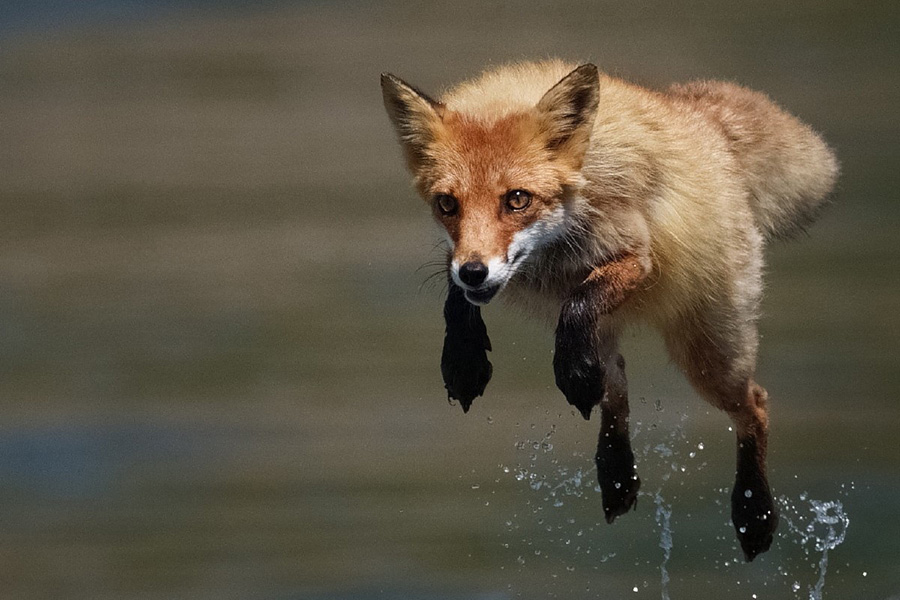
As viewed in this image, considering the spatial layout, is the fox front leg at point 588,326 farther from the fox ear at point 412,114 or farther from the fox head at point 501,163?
the fox ear at point 412,114

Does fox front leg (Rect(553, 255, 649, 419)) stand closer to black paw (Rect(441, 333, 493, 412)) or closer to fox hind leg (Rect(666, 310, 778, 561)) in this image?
black paw (Rect(441, 333, 493, 412))

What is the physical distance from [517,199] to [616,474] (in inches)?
59.6

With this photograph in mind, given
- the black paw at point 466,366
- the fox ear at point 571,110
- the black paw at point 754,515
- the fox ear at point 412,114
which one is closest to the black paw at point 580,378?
the black paw at point 466,366

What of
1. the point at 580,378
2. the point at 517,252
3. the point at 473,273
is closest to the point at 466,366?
the point at 580,378

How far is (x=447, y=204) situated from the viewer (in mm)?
3881

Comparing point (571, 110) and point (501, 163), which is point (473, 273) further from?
point (571, 110)

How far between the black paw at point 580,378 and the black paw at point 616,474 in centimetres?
101

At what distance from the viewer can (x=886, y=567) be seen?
9312 mm

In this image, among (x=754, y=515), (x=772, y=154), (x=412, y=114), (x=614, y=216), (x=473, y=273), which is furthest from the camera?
(x=754, y=515)

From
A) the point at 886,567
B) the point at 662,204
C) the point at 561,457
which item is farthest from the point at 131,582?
the point at 662,204

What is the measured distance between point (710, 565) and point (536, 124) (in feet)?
20.8

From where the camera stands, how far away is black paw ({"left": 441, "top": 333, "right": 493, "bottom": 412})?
13.9 ft

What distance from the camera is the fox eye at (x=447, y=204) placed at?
3.86 meters

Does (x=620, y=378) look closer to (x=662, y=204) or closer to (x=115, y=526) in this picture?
(x=662, y=204)
